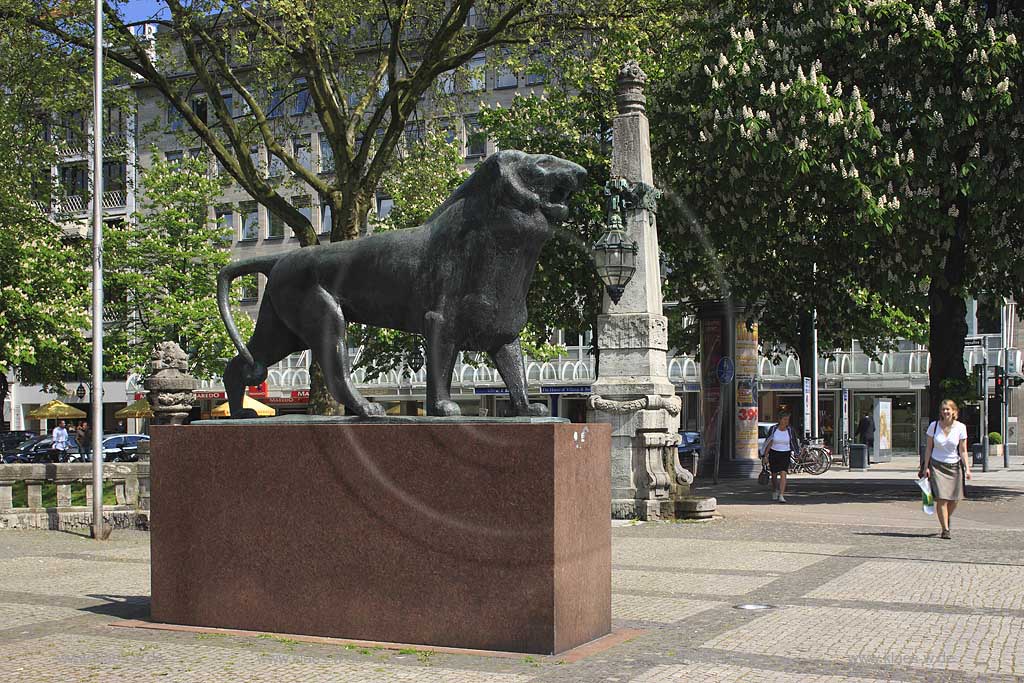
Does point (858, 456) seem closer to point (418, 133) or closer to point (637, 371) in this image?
point (418, 133)

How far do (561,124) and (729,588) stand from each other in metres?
21.7

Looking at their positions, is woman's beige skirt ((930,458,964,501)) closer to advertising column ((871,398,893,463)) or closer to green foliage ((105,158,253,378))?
advertising column ((871,398,893,463))

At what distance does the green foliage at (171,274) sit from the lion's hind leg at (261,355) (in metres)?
34.3

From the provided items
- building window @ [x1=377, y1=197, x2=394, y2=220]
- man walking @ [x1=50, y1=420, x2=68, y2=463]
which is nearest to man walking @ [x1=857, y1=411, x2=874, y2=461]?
building window @ [x1=377, y1=197, x2=394, y2=220]

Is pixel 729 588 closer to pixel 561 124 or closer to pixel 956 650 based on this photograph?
pixel 956 650

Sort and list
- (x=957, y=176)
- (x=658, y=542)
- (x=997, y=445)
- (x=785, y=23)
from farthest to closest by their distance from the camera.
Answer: (x=997, y=445) → (x=785, y=23) → (x=957, y=176) → (x=658, y=542)

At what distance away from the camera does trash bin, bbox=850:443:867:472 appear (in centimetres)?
3753

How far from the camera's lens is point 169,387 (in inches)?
772

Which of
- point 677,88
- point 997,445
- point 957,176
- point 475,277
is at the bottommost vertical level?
point 997,445

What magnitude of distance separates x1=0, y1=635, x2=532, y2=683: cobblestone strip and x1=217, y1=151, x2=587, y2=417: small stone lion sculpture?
5.60 feet

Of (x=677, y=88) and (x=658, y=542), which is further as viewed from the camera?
(x=677, y=88)

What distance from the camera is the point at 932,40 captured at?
66.7 feet

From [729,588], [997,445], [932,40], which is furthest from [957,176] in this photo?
[997,445]

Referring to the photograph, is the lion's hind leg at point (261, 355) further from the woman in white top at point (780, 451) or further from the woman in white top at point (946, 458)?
the woman in white top at point (780, 451)
